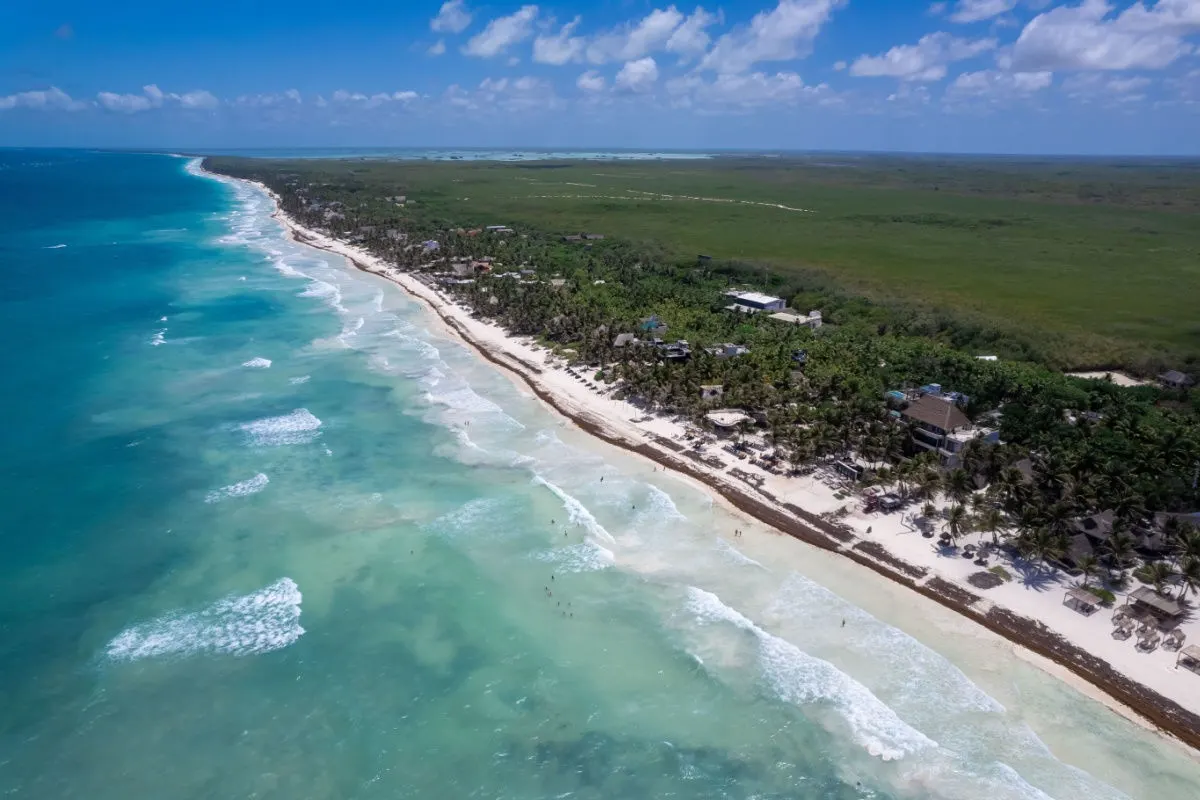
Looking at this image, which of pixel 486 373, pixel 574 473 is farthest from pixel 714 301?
pixel 574 473

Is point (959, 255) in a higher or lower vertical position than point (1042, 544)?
higher

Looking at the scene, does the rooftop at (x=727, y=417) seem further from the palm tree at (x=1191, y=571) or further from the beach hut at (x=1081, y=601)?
the palm tree at (x=1191, y=571)

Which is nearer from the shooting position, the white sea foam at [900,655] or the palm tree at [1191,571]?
the white sea foam at [900,655]

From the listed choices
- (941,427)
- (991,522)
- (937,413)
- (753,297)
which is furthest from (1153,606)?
(753,297)

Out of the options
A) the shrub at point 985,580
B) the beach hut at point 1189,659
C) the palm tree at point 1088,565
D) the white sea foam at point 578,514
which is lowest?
the beach hut at point 1189,659

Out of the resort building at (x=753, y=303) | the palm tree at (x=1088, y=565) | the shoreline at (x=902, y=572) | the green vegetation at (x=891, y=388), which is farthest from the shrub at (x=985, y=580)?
the resort building at (x=753, y=303)

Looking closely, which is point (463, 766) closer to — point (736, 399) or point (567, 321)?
point (736, 399)

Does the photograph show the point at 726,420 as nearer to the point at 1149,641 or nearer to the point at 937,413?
the point at 937,413

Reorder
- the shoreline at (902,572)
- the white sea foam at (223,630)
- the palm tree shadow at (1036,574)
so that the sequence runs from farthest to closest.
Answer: the palm tree shadow at (1036,574) < the white sea foam at (223,630) < the shoreline at (902,572)
